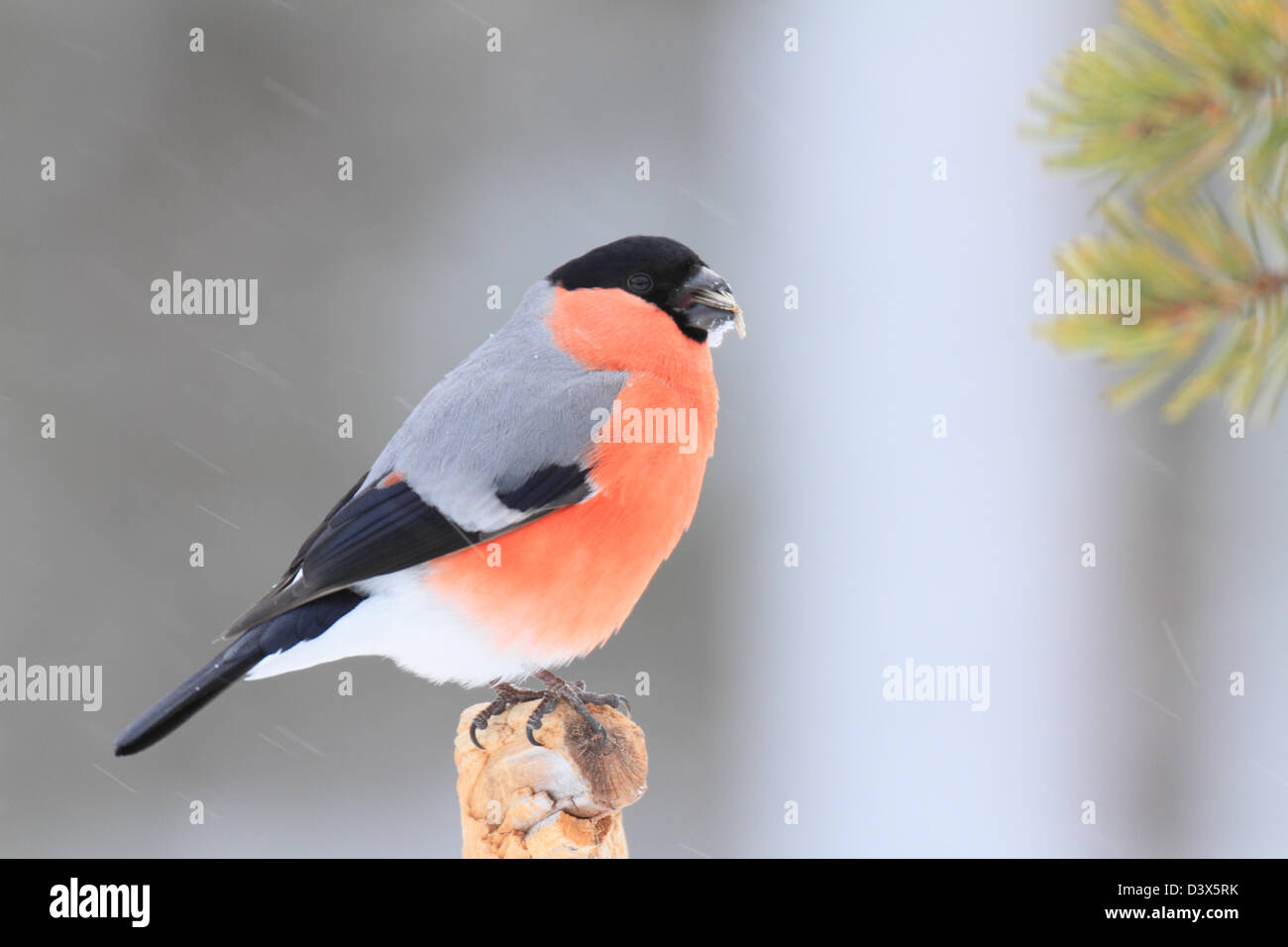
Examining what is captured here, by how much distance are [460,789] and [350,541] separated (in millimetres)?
466

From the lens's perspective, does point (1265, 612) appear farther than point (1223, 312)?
Yes

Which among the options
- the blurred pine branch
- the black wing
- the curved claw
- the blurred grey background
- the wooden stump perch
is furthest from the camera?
the blurred grey background

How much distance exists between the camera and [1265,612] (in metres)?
3.29

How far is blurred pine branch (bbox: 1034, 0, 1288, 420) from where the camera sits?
1.17 meters

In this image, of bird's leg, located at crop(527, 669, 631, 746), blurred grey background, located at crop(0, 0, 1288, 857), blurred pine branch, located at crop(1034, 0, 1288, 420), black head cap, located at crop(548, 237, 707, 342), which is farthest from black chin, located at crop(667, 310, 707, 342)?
blurred grey background, located at crop(0, 0, 1288, 857)

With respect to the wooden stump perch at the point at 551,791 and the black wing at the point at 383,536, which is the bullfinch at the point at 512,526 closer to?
the black wing at the point at 383,536

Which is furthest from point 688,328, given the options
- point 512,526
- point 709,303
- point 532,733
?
point 532,733

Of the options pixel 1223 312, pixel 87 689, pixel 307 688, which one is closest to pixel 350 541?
pixel 1223 312

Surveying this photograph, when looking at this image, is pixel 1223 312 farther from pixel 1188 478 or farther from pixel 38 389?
pixel 38 389

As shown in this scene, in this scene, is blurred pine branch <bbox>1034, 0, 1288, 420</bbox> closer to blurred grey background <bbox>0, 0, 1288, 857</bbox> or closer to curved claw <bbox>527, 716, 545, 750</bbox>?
curved claw <bbox>527, 716, 545, 750</bbox>

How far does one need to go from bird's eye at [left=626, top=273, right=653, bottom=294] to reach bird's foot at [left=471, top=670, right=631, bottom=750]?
0.68m

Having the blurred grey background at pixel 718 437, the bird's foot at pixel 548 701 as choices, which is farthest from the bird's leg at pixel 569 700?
the blurred grey background at pixel 718 437

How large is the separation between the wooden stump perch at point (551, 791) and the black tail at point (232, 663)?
0.34 m

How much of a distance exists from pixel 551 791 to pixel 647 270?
0.92 meters
